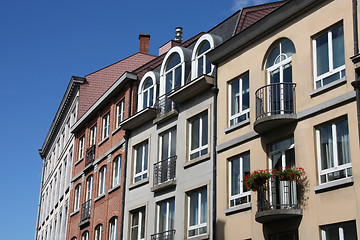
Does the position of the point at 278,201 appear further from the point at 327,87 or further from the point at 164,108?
the point at 164,108

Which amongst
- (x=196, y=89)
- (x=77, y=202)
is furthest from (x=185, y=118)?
(x=77, y=202)

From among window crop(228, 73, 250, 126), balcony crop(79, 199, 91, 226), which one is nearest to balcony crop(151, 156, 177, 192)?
window crop(228, 73, 250, 126)

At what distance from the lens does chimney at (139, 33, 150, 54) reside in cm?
4859

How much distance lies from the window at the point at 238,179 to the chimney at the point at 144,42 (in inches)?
1014

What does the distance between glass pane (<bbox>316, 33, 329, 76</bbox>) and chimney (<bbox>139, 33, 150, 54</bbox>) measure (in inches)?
1122

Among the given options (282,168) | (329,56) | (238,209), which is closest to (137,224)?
(238,209)

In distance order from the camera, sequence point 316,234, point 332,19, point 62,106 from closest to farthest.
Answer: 1. point 316,234
2. point 332,19
3. point 62,106

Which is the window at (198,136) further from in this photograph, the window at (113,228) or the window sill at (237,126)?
the window at (113,228)

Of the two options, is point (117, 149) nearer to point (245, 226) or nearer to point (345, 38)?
point (245, 226)

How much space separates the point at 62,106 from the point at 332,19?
107 feet

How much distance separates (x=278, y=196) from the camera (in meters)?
20.9

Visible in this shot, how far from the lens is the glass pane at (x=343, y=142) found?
1897 centimetres

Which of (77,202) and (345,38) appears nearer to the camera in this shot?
(345,38)

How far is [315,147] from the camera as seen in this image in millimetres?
20047
